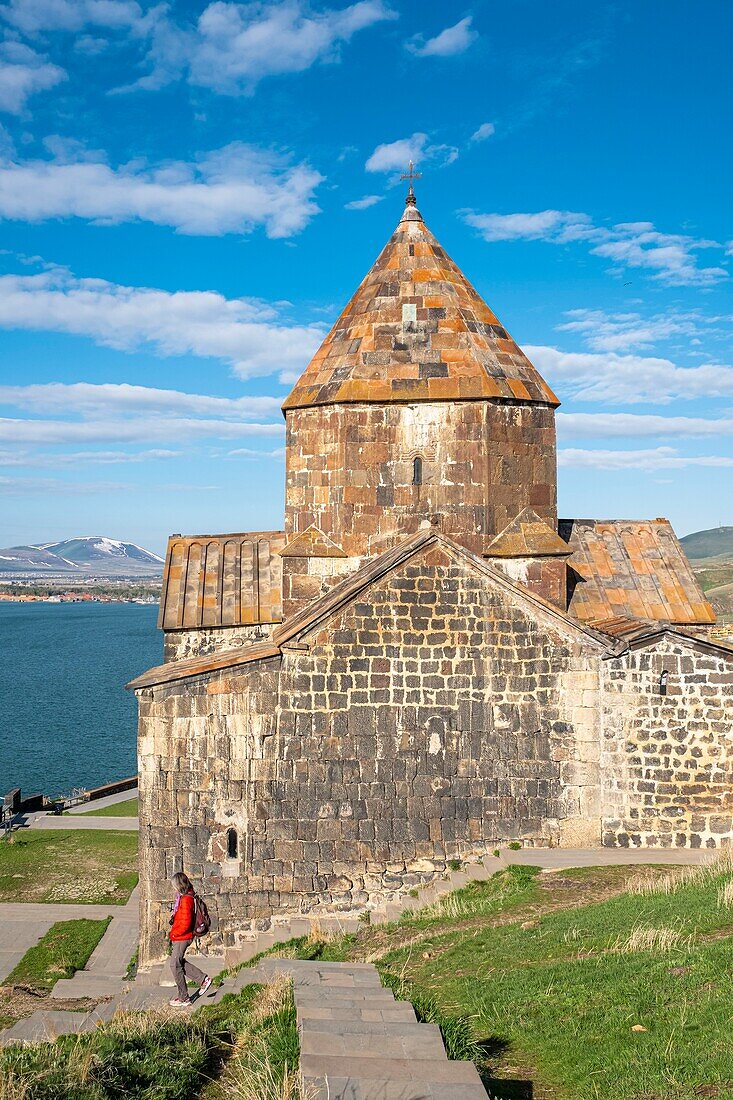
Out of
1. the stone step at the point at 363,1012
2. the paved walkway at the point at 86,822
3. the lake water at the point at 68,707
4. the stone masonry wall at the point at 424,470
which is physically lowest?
the lake water at the point at 68,707

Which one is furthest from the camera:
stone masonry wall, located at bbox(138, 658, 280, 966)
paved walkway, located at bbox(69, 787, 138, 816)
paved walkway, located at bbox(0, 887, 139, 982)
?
paved walkway, located at bbox(69, 787, 138, 816)

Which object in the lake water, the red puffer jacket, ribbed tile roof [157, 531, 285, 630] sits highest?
ribbed tile roof [157, 531, 285, 630]

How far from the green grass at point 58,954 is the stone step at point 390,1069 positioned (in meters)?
6.84

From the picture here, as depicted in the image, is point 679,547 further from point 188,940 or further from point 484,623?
point 188,940

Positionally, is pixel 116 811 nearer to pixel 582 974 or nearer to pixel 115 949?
pixel 115 949

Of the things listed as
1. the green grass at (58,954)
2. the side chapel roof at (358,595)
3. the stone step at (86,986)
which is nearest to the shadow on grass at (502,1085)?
the side chapel roof at (358,595)

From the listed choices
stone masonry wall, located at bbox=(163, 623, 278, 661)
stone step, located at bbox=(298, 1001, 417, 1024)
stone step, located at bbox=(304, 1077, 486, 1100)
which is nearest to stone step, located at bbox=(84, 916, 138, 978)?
stone masonry wall, located at bbox=(163, 623, 278, 661)

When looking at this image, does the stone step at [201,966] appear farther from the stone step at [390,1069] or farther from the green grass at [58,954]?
the stone step at [390,1069]

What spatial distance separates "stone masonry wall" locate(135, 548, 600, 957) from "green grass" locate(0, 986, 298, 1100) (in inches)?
128

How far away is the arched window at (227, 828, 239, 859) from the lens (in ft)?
30.0

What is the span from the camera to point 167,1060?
4.93m

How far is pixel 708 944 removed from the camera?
19.5 ft

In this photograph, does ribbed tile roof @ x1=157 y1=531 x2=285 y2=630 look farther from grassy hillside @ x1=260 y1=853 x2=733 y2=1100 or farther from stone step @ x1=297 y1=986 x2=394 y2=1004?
stone step @ x1=297 y1=986 x2=394 y2=1004

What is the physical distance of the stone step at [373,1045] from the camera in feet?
13.4
